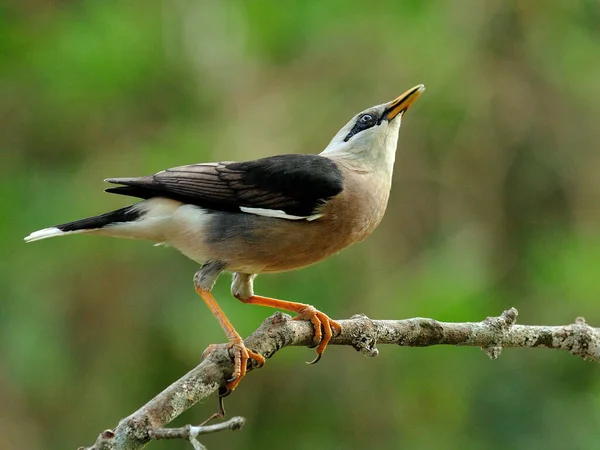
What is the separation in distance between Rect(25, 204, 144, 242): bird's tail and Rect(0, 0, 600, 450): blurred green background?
5.31 feet

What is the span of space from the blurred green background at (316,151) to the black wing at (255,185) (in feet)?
5.01

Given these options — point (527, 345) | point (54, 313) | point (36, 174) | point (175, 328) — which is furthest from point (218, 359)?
point (36, 174)

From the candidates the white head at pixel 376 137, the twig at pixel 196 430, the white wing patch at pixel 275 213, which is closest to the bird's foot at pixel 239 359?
the white wing patch at pixel 275 213

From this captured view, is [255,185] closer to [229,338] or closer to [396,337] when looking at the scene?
[229,338]

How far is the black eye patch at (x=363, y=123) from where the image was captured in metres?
5.19

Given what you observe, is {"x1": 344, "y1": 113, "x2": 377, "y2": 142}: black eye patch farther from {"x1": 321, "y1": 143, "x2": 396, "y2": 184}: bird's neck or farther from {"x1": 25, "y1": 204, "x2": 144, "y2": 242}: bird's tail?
{"x1": 25, "y1": 204, "x2": 144, "y2": 242}: bird's tail

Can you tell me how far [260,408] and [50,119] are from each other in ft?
10.5

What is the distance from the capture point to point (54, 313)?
677 centimetres

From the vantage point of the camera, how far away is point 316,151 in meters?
6.98

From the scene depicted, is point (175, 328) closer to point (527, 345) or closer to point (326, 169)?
point (326, 169)

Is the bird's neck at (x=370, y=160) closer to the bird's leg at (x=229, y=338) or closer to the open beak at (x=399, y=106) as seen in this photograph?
Answer: the open beak at (x=399, y=106)

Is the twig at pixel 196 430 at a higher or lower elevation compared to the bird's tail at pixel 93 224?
lower

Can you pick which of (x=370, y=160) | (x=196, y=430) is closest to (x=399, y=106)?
(x=370, y=160)

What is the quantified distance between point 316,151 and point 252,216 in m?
2.51
